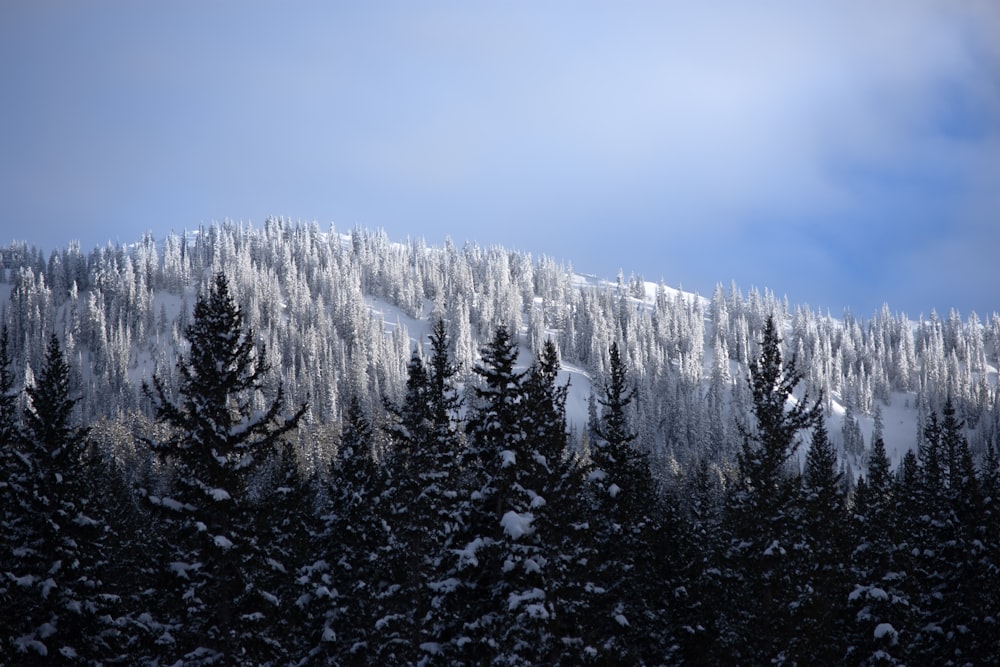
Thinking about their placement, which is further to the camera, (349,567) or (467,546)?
(349,567)

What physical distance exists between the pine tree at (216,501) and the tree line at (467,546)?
0.06 meters

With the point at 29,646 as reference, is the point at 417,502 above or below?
above

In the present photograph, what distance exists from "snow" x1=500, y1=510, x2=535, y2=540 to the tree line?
0.19ft

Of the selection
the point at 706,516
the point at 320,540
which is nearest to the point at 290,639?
the point at 320,540

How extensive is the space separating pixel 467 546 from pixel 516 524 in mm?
1737

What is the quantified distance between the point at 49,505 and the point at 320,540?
34.9 ft

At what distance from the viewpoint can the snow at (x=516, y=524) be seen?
2228 centimetres

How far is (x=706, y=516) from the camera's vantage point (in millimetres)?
45875

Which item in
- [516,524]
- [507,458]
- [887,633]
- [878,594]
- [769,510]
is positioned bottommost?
[887,633]

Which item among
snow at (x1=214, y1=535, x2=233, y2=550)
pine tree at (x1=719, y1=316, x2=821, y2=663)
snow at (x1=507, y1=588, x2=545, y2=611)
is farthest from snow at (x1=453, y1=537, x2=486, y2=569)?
pine tree at (x1=719, y1=316, x2=821, y2=663)

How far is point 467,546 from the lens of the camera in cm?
2325

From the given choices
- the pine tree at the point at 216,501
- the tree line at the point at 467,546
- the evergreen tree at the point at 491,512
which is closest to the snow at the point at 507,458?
the evergreen tree at the point at 491,512

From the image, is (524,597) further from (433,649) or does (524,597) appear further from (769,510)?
(769,510)

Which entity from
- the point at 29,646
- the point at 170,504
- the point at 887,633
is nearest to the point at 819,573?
the point at 887,633
